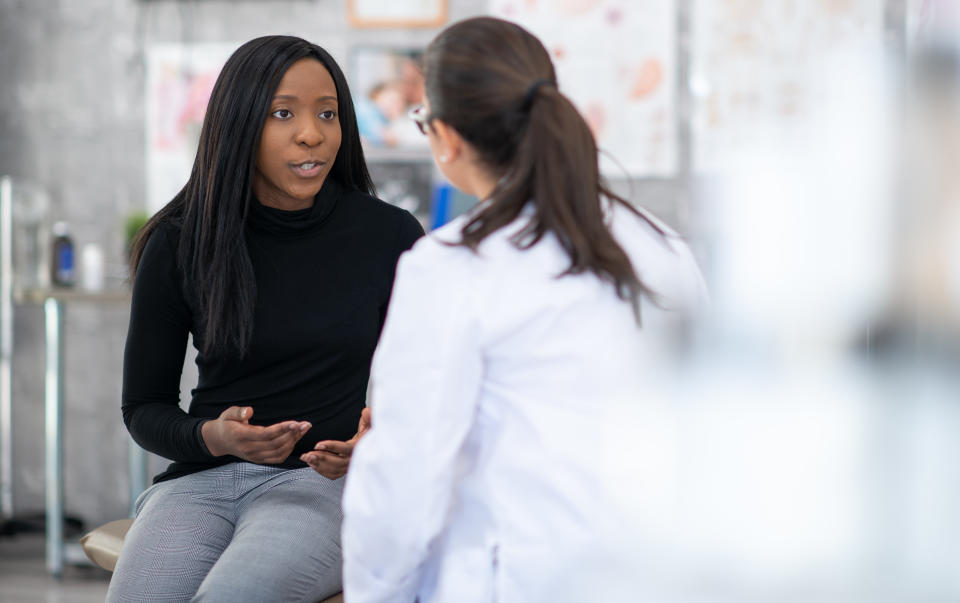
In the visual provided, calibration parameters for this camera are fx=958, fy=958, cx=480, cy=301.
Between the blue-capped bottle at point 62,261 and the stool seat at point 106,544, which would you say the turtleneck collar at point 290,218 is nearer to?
the stool seat at point 106,544

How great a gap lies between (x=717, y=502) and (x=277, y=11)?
263cm

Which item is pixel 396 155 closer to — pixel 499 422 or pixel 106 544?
pixel 106 544

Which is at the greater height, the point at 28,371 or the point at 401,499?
the point at 401,499

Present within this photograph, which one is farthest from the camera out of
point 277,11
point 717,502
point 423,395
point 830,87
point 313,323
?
point 277,11

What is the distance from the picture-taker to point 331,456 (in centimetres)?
124

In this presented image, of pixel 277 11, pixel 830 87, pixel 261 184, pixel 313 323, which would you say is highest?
pixel 277 11

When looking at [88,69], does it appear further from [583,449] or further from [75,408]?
[583,449]

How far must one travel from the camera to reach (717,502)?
100cm

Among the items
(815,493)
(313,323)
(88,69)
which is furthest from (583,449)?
(88,69)

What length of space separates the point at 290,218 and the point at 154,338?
0.26 meters

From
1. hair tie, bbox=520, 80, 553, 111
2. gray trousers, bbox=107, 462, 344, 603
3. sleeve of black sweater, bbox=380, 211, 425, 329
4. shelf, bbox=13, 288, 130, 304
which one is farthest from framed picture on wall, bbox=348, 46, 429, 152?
hair tie, bbox=520, 80, 553, 111

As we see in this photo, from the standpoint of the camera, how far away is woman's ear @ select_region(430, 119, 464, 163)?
961 millimetres

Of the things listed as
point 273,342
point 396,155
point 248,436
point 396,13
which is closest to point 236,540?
point 248,436

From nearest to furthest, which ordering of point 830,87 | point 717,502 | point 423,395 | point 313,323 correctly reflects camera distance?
1. point 423,395
2. point 717,502
3. point 313,323
4. point 830,87
